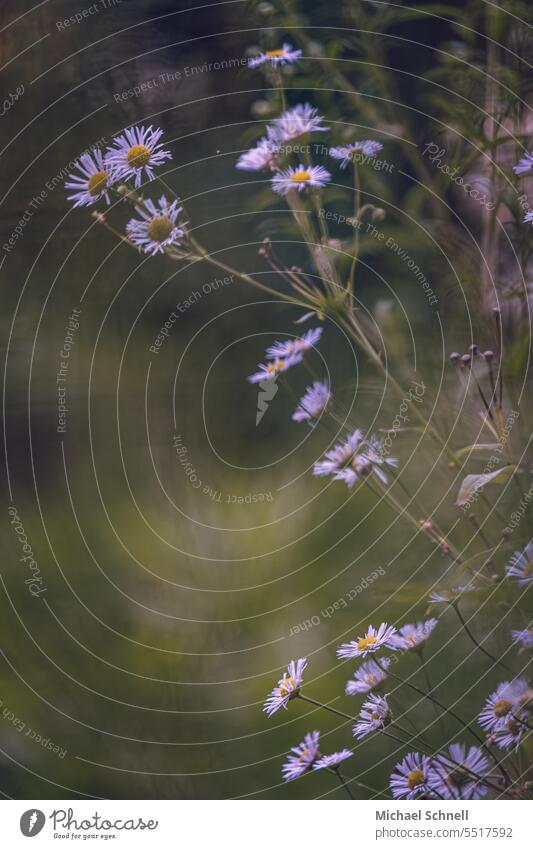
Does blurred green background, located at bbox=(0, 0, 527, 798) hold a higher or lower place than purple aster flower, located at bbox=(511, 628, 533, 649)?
higher

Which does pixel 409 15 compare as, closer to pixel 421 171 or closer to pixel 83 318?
pixel 421 171

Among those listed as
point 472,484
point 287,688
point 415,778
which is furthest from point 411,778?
point 472,484

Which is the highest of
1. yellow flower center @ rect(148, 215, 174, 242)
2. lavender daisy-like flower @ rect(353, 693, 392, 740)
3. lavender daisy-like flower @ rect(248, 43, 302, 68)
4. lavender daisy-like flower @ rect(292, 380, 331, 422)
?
lavender daisy-like flower @ rect(248, 43, 302, 68)

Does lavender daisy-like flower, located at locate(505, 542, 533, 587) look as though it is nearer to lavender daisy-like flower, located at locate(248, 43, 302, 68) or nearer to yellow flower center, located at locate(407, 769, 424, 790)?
yellow flower center, located at locate(407, 769, 424, 790)

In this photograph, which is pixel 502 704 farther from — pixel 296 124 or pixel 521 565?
pixel 296 124

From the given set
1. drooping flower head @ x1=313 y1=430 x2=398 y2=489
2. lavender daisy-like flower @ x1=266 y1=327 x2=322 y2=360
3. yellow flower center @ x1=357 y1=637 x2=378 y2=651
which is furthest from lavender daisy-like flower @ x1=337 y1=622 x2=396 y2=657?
lavender daisy-like flower @ x1=266 y1=327 x2=322 y2=360

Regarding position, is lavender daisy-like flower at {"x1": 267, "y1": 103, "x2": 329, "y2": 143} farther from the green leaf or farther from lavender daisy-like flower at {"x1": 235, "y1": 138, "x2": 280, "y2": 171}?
the green leaf

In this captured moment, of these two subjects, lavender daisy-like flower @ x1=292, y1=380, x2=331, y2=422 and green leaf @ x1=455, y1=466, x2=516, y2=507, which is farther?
lavender daisy-like flower @ x1=292, y1=380, x2=331, y2=422
